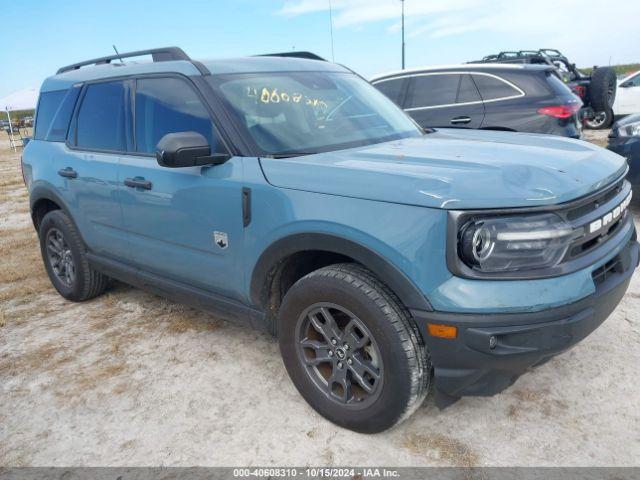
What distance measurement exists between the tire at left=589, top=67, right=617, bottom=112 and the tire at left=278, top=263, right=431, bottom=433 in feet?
38.2

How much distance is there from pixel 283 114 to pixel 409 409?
67.1 inches

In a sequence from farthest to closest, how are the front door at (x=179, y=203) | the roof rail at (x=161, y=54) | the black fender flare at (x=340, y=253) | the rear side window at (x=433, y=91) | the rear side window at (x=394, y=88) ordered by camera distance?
the rear side window at (x=394, y=88)
the rear side window at (x=433, y=91)
the roof rail at (x=161, y=54)
the front door at (x=179, y=203)
the black fender flare at (x=340, y=253)

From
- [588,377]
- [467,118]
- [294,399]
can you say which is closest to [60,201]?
[294,399]

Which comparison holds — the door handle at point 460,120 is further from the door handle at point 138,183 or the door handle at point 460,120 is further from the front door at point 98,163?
the door handle at point 138,183

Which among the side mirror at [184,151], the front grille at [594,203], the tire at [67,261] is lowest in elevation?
the tire at [67,261]

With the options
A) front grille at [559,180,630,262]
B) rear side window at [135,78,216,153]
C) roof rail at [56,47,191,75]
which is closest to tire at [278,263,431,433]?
front grille at [559,180,630,262]

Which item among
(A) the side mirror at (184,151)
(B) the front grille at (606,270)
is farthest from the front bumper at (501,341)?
(A) the side mirror at (184,151)

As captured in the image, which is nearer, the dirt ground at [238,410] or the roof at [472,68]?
the dirt ground at [238,410]

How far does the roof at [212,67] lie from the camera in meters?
3.19

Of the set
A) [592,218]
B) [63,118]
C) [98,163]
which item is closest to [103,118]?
[98,163]

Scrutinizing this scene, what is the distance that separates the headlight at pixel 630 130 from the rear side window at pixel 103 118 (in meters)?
5.09

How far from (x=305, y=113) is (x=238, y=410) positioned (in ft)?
5.52

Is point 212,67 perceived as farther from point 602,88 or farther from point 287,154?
point 602,88

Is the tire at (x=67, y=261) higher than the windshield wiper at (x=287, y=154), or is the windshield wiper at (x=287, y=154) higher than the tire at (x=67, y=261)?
the windshield wiper at (x=287, y=154)
